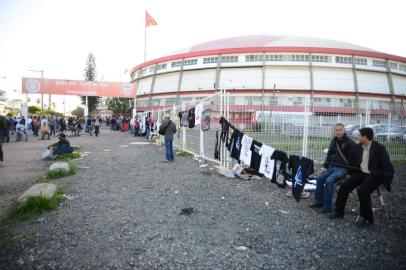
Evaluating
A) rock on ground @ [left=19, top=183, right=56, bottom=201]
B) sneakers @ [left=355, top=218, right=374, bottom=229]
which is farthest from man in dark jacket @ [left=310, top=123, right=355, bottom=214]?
rock on ground @ [left=19, top=183, right=56, bottom=201]

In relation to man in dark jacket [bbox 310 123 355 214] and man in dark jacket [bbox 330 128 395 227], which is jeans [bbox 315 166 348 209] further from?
man in dark jacket [bbox 330 128 395 227]

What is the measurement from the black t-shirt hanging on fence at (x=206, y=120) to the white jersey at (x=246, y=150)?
2364mm

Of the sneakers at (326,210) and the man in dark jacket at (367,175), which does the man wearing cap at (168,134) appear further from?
the man in dark jacket at (367,175)

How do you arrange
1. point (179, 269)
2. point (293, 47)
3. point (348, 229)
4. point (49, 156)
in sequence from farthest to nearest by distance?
1. point (293, 47)
2. point (49, 156)
3. point (348, 229)
4. point (179, 269)

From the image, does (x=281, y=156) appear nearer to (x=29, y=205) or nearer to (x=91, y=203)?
(x=91, y=203)

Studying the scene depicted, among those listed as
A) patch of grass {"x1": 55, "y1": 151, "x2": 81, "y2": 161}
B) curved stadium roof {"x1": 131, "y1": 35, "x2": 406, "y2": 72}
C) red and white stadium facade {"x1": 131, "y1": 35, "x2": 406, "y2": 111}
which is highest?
curved stadium roof {"x1": 131, "y1": 35, "x2": 406, "y2": 72}

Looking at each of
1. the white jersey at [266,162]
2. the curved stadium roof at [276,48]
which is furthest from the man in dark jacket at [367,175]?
the curved stadium roof at [276,48]

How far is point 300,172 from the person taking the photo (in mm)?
5367

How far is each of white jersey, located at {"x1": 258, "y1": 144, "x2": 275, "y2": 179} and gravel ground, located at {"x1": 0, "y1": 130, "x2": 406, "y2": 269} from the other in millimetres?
556

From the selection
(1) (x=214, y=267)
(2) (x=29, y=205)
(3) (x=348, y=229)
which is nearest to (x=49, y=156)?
(2) (x=29, y=205)

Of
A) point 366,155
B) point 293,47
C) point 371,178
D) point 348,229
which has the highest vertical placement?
point 293,47

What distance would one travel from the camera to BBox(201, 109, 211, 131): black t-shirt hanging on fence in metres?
8.99

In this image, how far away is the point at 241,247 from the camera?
3615mm

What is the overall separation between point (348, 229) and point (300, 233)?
884mm
